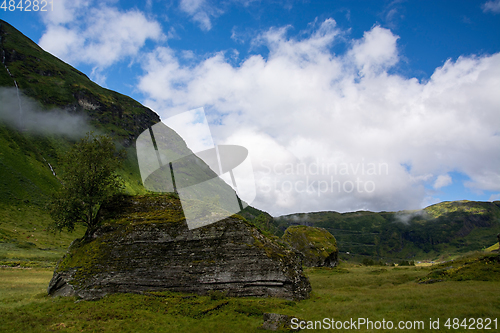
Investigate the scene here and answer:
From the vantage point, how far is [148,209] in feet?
85.1

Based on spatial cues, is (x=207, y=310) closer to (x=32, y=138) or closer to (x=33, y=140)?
(x=33, y=140)

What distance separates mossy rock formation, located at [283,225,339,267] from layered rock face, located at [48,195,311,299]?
36888 millimetres

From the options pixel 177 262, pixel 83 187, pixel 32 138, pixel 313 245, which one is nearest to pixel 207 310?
pixel 177 262

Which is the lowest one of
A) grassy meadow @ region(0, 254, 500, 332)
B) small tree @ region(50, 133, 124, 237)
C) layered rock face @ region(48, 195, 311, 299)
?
grassy meadow @ region(0, 254, 500, 332)

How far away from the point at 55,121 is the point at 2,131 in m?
41.4

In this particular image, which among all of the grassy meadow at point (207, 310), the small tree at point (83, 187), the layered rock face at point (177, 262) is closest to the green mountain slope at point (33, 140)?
the small tree at point (83, 187)

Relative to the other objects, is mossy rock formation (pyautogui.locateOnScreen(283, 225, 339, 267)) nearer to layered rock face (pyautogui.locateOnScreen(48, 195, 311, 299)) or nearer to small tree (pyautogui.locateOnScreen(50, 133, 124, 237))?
layered rock face (pyautogui.locateOnScreen(48, 195, 311, 299))

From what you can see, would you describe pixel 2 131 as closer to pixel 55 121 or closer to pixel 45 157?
pixel 45 157

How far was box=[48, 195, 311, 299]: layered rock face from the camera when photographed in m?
20.7

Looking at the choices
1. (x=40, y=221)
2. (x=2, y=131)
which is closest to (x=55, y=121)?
(x=2, y=131)

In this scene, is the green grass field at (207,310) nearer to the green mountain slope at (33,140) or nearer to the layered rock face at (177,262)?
the layered rock face at (177,262)

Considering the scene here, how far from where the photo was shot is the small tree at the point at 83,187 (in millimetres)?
25156

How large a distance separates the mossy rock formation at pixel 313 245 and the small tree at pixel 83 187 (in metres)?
46.1

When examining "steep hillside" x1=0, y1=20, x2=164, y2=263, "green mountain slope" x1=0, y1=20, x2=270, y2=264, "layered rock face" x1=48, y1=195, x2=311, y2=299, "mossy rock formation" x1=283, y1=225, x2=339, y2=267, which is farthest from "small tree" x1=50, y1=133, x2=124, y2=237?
"mossy rock formation" x1=283, y1=225, x2=339, y2=267
